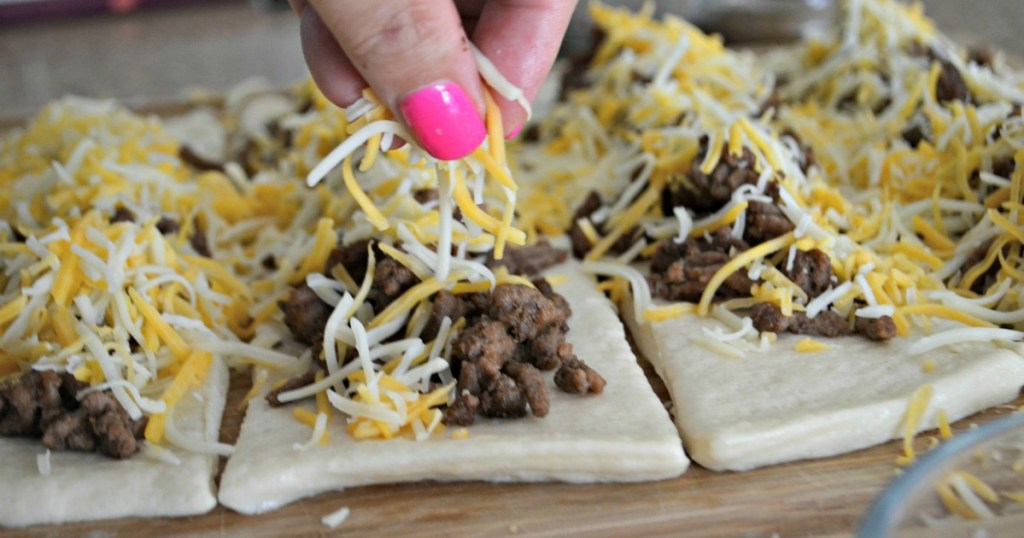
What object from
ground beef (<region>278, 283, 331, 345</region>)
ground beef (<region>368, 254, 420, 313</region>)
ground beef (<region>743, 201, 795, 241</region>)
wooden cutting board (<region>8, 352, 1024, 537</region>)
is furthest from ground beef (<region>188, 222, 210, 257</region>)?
ground beef (<region>743, 201, 795, 241</region>)

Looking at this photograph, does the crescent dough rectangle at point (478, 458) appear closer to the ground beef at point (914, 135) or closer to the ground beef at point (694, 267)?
the ground beef at point (694, 267)

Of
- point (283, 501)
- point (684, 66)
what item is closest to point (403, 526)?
point (283, 501)

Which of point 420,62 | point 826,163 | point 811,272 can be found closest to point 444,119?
point 420,62

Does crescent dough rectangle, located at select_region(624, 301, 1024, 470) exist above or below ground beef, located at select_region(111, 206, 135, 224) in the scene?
above

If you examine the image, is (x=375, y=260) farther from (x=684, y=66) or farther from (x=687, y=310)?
(x=684, y=66)

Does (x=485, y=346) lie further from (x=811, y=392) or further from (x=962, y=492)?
(x=962, y=492)

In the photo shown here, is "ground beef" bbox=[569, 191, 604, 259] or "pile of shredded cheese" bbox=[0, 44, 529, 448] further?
"ground beef" bbox=[569, 191, 604, 259]

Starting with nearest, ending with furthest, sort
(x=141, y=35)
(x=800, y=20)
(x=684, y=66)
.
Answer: (x=684, y=66), (x=800, y=20), (x=141, y=35)

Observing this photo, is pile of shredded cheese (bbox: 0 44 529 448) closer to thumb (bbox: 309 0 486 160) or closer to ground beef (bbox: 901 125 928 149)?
thumb (bbox: 309 0 486 160)
